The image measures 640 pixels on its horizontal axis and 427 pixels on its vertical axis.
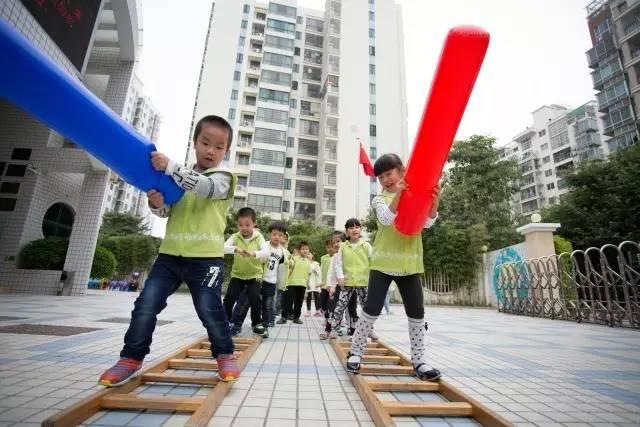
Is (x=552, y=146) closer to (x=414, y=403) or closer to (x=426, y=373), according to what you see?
(x=426, y=373)

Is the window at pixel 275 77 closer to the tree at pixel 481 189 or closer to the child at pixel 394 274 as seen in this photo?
the tree at pixel 481 189

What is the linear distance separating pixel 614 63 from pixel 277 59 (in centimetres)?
3028

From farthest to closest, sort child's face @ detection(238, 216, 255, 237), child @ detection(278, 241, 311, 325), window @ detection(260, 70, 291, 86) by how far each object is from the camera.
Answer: window @ detection(260, 70, 291, 86), child @ detection(278, 241, 311, 325), child's face @ detection(238, 216, 255, 237)

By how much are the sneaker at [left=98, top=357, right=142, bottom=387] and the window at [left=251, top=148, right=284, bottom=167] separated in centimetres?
2971

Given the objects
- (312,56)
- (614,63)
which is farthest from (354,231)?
(312,56)

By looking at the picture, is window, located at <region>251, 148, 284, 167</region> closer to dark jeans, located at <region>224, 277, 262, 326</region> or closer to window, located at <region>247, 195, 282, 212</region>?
window, located at <region>247, 195, 282, 212</region>

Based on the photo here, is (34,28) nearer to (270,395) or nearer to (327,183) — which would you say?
(270,395)

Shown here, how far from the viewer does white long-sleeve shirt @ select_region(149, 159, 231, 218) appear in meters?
2.08

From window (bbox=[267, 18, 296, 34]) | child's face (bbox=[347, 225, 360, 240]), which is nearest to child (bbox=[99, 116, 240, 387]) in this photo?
child's face (bbox=[347, 225, 360, 240])

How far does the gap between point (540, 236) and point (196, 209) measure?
36.5 ft

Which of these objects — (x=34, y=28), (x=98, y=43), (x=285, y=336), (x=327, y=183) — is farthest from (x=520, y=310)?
(x=327, y=183)

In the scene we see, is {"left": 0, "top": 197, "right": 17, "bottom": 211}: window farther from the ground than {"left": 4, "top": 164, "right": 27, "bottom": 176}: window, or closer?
closer

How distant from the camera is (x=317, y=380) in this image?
2.69m

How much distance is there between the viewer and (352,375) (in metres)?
2.63
